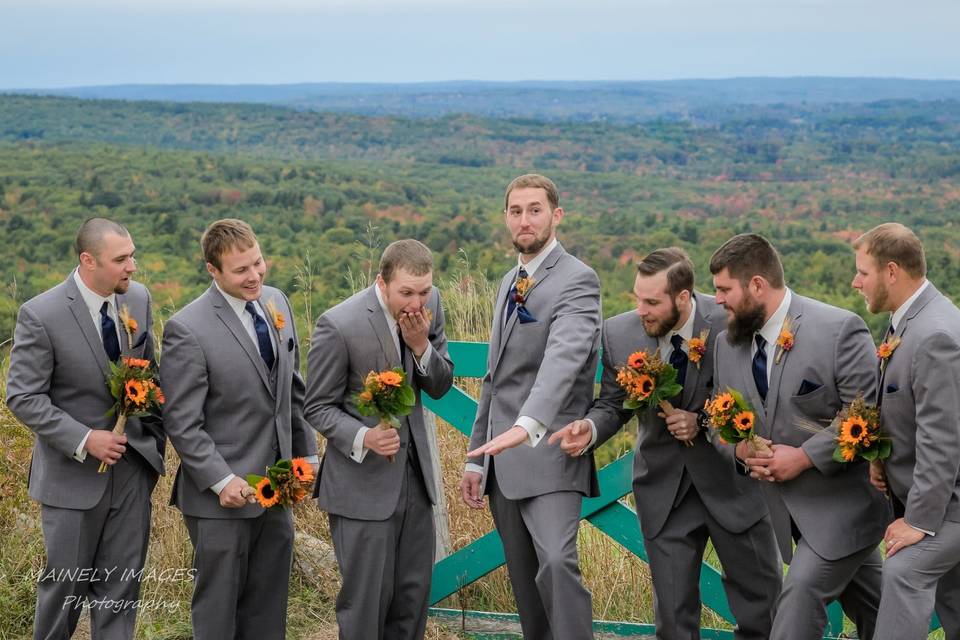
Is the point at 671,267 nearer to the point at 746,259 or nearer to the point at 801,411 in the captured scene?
the point at 746,259

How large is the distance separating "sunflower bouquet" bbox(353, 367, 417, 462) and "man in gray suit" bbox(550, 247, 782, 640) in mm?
686

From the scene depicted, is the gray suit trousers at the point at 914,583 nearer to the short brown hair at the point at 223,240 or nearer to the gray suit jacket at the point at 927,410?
the gray suit jacket at the point at 927,410

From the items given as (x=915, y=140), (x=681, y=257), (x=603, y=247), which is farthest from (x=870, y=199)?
(x=681, y=257)

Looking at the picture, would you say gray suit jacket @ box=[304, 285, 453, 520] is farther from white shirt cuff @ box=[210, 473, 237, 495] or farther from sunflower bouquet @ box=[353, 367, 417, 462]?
white shirt cuff @ box=[210, 473, 237, 495]

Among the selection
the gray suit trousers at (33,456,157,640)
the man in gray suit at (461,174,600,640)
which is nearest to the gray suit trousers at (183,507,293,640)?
the gray suit trousers at (33,456,157,640)

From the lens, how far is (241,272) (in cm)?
498

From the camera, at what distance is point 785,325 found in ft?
15.4

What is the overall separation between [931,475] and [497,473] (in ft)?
6.03

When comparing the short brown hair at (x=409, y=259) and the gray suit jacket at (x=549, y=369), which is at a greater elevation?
the short brown hair at (x=409, y=259)

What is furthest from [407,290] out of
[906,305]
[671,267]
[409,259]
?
[906,305]

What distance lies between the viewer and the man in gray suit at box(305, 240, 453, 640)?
192 inches

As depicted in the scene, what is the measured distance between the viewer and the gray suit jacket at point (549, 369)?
15.9 ft

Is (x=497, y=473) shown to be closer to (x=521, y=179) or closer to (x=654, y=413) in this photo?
(x=654, y=413)

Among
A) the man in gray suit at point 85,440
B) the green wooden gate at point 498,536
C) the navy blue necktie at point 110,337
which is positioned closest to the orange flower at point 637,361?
the green wooden gate at point 498,536
